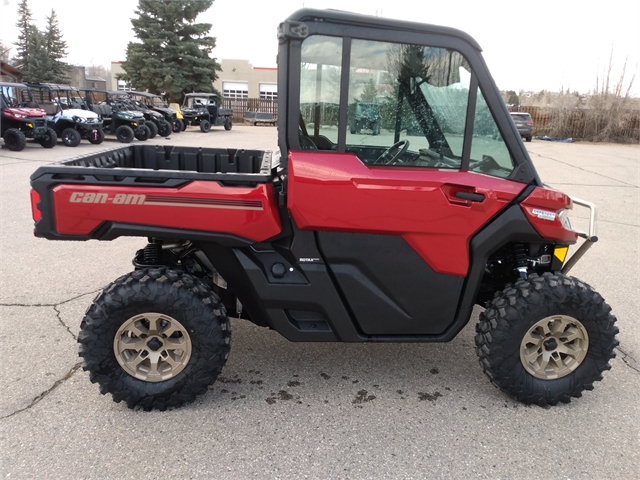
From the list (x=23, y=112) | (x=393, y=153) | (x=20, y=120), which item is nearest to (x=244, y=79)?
(x=23, y=112)

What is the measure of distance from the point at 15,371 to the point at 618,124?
34435 millimetres

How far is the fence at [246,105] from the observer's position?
38.8 metres

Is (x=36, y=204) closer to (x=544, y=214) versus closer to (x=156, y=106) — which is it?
(x=544, y=214)

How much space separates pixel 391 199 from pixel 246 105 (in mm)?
38427

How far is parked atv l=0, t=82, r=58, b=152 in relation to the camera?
1470 centimetres

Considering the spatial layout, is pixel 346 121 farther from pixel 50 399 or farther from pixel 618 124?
pixel 618 124

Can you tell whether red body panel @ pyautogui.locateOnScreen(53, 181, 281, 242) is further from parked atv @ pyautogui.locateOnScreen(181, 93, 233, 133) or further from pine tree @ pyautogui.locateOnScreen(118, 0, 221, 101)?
pine tree @ pyautogui.locateOnScreen(118, 0, 221, 101)

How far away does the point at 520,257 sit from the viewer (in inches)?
124

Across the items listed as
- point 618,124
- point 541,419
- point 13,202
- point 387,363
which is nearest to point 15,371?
point 387,363

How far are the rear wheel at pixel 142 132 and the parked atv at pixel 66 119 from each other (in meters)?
1.64

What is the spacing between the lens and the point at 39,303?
14.3 feet

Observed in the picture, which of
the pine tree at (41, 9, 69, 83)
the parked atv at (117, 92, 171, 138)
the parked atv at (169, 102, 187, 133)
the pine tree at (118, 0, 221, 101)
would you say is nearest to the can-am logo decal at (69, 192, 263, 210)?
the parked atv at (117, 92, 171, 138)

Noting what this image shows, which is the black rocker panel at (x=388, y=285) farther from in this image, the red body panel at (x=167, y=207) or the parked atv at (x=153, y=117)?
the parked atv at (x=153, y=117)

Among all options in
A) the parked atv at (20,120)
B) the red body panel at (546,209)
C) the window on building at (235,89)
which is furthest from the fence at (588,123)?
the red body panel at (546,209)
